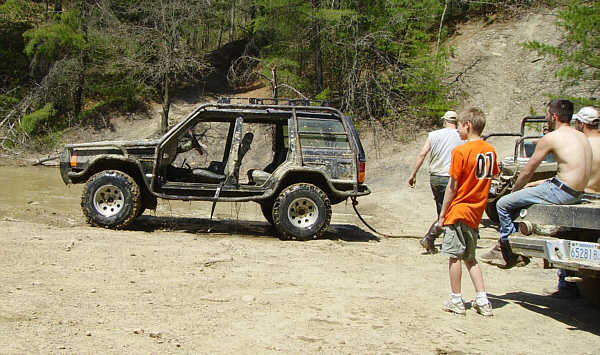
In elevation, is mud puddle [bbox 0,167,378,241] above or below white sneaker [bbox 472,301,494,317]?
below

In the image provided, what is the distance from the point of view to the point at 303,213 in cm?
844

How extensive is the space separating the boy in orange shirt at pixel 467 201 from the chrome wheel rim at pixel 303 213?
349 cm

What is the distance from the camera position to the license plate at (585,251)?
14.9ft

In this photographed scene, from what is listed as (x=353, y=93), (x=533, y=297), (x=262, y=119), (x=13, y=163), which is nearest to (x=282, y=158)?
(x=262, y=119)

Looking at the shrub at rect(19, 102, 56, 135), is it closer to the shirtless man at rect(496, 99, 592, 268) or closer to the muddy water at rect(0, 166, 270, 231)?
the muddy water at rect(0, 166, 270, 231)

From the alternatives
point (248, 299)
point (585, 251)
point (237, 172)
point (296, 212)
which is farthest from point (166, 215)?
point (585, 251)

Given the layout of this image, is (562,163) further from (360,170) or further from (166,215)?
(166,215)

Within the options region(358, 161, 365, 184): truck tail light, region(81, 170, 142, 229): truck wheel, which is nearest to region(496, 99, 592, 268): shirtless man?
region(358, 161, 365, 184): truck tail light

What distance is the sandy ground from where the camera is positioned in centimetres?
410

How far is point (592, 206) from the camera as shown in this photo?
4.75 metres

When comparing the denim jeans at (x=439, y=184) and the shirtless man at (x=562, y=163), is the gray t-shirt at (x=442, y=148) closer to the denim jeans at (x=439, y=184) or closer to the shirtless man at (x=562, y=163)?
the denim jeans at (x=439, y=184)

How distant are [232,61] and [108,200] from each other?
613 inches

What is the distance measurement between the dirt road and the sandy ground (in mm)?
16

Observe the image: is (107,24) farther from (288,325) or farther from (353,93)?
(288,325)
